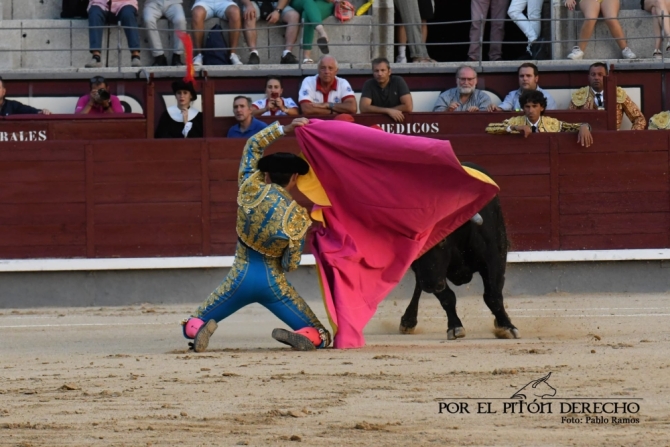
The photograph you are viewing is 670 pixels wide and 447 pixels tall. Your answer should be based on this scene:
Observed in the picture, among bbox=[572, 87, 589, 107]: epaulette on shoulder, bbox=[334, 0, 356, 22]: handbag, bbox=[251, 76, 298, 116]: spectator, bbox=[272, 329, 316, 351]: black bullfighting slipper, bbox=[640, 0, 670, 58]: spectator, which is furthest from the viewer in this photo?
bbox=[334, 0, 356, 22]: handbag

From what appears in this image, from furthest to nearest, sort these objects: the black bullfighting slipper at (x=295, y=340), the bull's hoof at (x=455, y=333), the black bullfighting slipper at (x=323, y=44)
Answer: the black bullfighting slipper at (x=323, y=44)
the bull's hoof at (x=455, y=333)
the black bullfighting slipper at (x=295, y=340)

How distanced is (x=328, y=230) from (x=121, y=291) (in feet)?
11.8

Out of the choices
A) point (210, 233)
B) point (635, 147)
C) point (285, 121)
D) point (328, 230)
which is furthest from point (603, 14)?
point (328, 230)

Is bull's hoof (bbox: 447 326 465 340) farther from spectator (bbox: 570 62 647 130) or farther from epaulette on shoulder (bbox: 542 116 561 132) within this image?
spectator (bbox: 570 62 647 130)

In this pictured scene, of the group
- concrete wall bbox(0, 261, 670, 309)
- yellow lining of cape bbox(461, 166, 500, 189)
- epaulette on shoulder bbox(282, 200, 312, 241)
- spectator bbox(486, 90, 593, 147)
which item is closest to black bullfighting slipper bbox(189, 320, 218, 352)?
epaulette on shoulder bbox(282, 200, 312, 241)

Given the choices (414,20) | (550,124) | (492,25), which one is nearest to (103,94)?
(414,20)

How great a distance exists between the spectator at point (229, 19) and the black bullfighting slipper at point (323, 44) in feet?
1.71

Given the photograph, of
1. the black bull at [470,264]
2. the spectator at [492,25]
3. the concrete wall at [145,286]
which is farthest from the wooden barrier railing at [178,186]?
the black bull at [470,264]

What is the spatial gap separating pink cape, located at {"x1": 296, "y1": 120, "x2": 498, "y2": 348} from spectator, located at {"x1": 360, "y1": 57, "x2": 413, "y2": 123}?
3203 millimetres

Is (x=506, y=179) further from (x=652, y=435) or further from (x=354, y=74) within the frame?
(x=652, y=435)

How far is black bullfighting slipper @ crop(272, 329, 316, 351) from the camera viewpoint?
577 cm

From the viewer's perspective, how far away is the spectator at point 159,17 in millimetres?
10570

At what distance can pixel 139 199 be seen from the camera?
9.43m

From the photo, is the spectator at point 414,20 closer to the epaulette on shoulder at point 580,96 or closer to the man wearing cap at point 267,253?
the epaulette on shoulder at point 580,96
